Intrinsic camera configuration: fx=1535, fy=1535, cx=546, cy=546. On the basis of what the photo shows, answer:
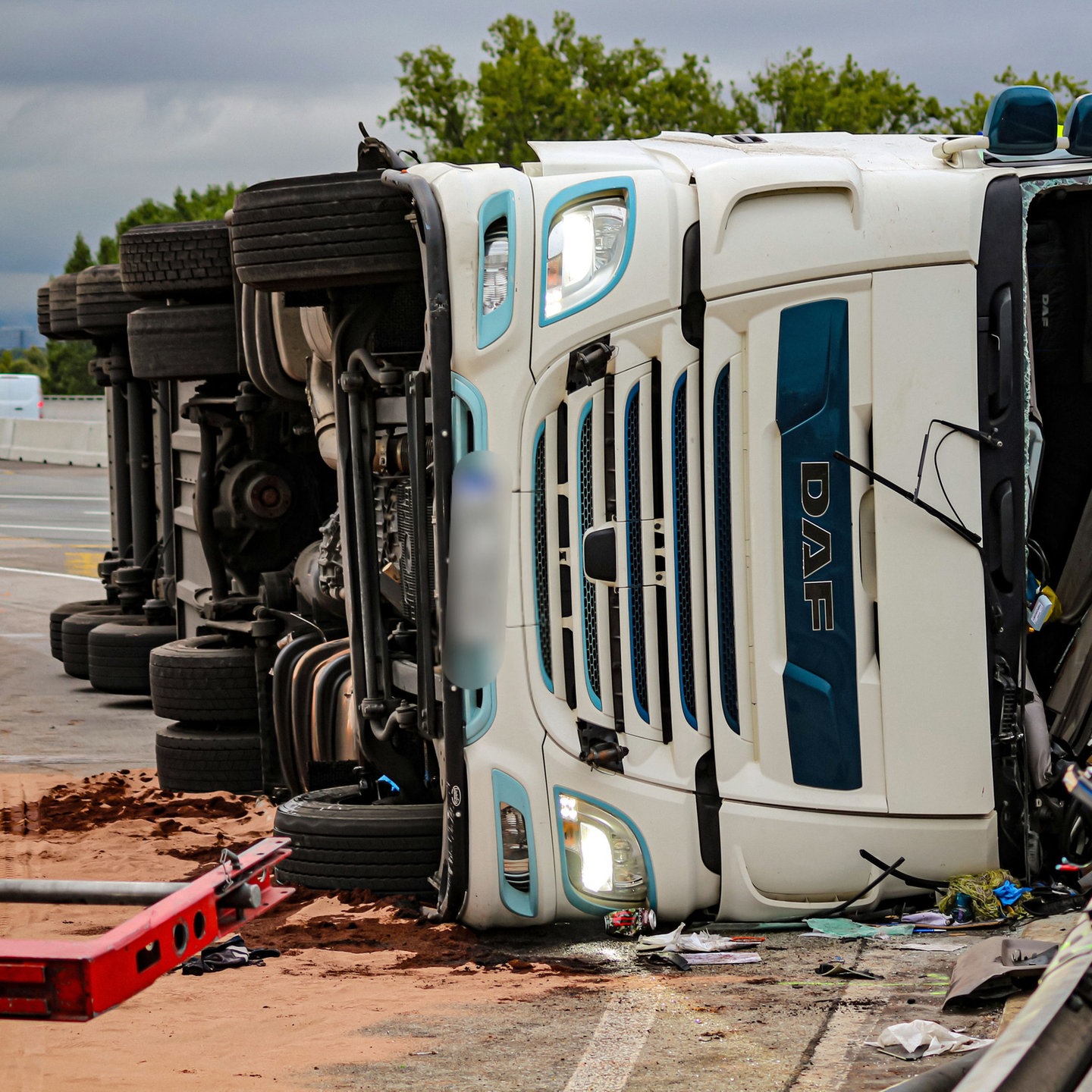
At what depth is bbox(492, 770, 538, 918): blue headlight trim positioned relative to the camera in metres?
4.14

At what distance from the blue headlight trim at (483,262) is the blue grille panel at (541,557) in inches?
11.5

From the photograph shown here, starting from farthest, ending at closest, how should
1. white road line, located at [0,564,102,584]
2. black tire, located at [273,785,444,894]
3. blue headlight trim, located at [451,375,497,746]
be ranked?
1. white road line, located at [0,564,102,584]
2. black tire, located at [273,785,444,894]
3. blue headlight trim, located at [451,375,497,746]

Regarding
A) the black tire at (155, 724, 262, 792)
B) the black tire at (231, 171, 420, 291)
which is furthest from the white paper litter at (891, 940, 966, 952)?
the black tire at (155, 724, 262, 792)

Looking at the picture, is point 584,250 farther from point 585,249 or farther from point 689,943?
point 689,943

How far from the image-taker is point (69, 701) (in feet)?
30.9

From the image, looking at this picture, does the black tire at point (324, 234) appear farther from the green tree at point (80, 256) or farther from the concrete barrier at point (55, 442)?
the green tree at point (80, 256)

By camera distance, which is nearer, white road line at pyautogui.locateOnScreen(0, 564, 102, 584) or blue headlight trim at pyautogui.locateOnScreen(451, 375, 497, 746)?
blue headlight trim at pyautogui.locateOnScreen(451, 375, 497, 746)

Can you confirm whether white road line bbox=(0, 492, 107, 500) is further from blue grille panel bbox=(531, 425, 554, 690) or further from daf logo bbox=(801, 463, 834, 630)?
daf logo bbox=(801, 463, 834, 630)

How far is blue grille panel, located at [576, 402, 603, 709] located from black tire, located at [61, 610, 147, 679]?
6.32m

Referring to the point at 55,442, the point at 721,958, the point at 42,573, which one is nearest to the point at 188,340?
the point at 721,958

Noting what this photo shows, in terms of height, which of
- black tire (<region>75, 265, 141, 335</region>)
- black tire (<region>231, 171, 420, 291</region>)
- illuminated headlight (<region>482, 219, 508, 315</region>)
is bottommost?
illuminated headlight (<region>482, 219, 508, 315</region>)

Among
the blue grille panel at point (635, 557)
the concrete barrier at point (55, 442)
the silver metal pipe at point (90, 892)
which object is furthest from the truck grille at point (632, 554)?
the concrete barrier at point (55, 442)

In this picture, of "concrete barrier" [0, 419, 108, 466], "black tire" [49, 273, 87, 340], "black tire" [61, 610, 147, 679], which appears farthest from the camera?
"concrete barrier" [0, 419, 108, 466]

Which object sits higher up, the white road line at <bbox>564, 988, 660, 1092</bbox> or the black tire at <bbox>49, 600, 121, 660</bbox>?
the black tire at <bbox>49, 600, 121, 660</bbox>
